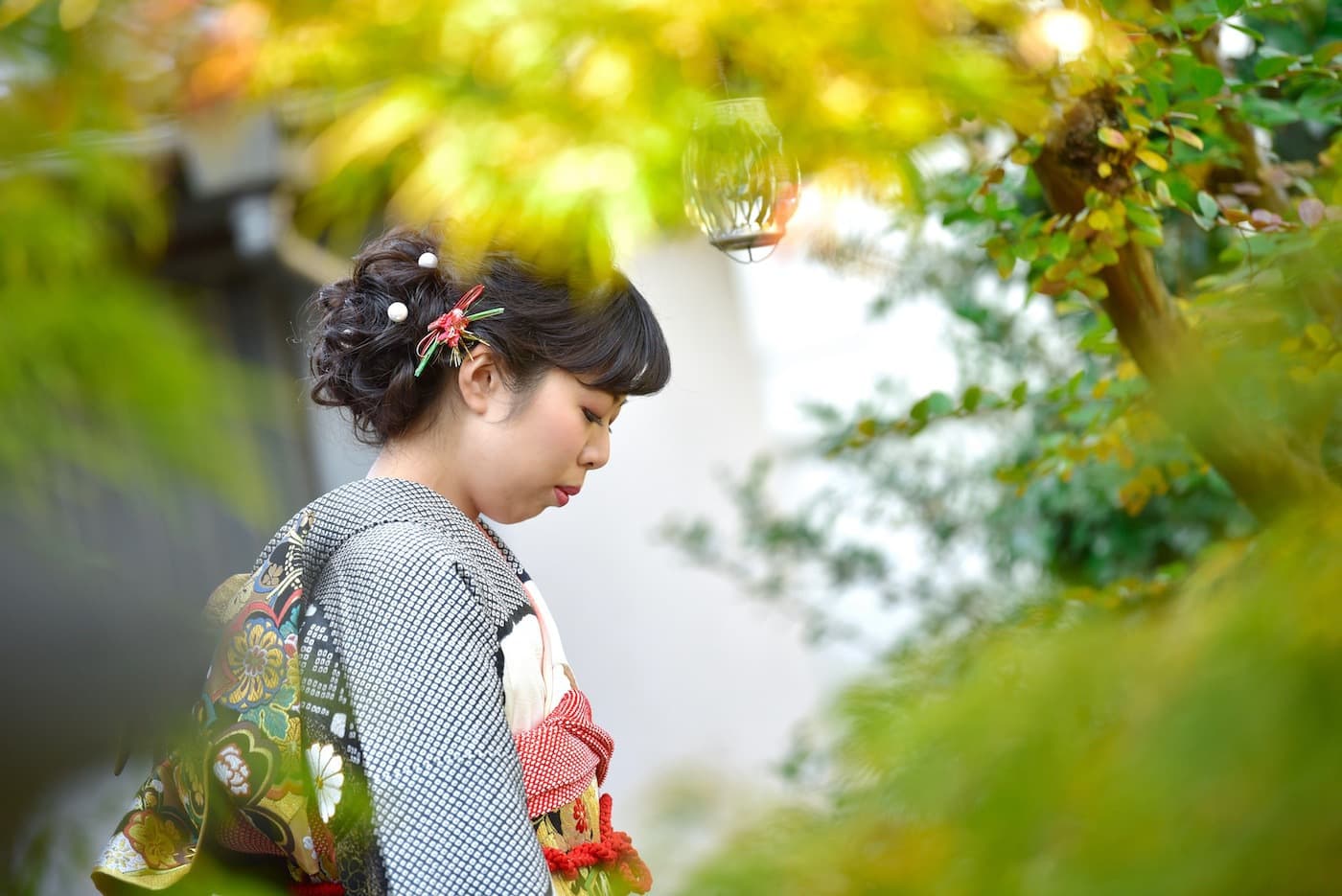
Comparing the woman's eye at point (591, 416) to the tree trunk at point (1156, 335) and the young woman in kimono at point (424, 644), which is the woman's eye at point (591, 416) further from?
the tree trunk at point (1156, 335)

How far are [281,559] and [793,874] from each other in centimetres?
122

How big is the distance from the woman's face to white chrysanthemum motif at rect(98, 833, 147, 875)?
579mm

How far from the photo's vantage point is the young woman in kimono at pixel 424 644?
139 cm

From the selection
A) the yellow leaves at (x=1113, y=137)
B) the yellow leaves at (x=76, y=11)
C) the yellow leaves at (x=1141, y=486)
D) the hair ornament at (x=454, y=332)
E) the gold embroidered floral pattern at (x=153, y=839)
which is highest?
the yellow leaves at (x=76, y=11)

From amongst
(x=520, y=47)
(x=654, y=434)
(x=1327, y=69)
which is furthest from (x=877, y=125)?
(x=654, y=434)

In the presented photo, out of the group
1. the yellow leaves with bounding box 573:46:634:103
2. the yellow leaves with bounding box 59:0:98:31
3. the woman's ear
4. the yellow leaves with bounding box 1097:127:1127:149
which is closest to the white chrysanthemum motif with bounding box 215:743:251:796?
the woman's ear

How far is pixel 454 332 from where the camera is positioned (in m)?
1.74

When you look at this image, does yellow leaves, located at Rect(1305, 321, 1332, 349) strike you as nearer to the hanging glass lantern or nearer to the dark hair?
the hanging glass lantern

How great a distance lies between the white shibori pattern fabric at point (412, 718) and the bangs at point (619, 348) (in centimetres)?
31

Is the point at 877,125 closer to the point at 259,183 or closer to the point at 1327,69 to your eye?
the point at 1327,69

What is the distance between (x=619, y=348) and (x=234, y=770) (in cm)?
70

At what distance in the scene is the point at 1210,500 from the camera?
3.42 meters

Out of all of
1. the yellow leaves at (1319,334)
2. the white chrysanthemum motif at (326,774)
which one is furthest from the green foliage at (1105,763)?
the white chrysanthemum motif at (326,774)

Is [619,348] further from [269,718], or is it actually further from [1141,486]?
[1141,486]
